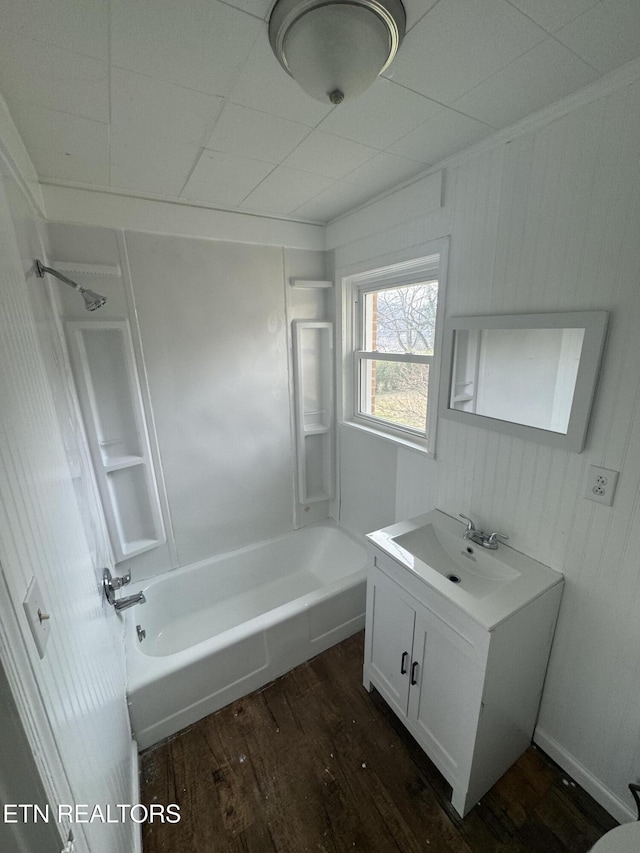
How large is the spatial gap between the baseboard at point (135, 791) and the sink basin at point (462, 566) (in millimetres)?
1233

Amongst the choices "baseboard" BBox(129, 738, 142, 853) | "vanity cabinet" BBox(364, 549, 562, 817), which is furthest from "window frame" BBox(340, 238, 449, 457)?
"baseboard" BBox(129, 738, 142, 853)

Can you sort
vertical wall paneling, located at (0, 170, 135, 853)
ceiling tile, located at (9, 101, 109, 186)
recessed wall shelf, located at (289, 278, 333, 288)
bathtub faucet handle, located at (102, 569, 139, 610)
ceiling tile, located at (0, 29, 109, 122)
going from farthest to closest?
1. recessed wall shelf, located at (289, 278, 333, 288)
2. bathtub faucet handle, located at (102, 569, 139, 610)
3. ceiling tile, located at (9, 101, 109, 186)
4. ceiling tile, located at (0, 29, 109, 122)
5. vertical wall paneling, located at (0, 170, 135, 853)

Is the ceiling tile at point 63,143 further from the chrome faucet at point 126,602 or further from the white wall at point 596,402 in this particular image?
the chrome faucet at point 126,602

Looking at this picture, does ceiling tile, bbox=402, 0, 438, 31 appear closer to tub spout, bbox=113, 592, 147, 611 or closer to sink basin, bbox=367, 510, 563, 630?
sink basin, bbox=367, 510, 563, 630

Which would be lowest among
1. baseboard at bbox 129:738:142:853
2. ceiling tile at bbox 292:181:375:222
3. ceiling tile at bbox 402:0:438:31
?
baseboard at bbox 129:738:142:853

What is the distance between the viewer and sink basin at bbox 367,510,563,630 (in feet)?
3.87

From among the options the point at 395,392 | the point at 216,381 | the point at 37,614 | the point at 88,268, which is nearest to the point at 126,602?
the point at 37,614

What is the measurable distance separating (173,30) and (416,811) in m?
2.47

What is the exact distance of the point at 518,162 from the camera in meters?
1.23

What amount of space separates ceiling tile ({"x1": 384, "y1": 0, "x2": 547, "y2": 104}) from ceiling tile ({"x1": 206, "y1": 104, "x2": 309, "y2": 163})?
0.40m

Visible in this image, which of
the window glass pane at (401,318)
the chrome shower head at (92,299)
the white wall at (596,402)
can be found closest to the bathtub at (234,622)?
the white wall at (596,402)

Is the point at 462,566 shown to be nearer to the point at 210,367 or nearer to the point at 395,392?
the point at 395,392

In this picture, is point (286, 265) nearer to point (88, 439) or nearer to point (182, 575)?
point (88, 439)

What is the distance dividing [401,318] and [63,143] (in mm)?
1643
